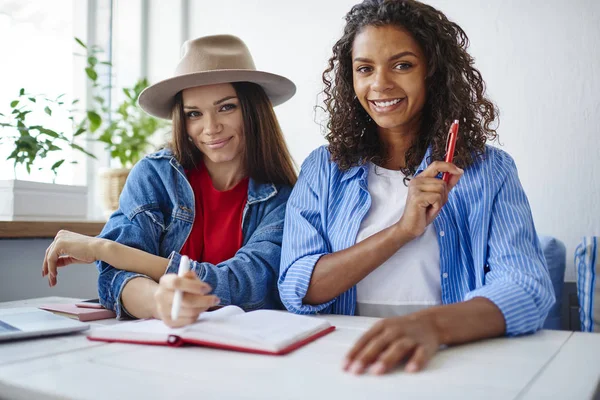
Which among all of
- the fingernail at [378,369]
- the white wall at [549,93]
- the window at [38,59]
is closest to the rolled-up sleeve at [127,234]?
the fingernail at [378,369]

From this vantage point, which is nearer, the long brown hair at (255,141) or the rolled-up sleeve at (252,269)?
the rolled-up sleeve at (252,269)

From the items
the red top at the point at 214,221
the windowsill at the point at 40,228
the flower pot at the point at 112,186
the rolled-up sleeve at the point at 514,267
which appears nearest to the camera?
the rolled-up sleeve at the point at 514,267

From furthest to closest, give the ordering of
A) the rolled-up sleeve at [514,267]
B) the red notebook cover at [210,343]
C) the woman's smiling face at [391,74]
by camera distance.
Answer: the woman's smiling face at [391,74]
the rolled-up sleeve at [514,267]
the red notebook cover at [210,343]

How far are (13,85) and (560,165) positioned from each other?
81.1 inches

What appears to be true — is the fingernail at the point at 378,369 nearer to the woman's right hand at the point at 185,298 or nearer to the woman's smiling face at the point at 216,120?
the woman's right hand at the point at 185,298

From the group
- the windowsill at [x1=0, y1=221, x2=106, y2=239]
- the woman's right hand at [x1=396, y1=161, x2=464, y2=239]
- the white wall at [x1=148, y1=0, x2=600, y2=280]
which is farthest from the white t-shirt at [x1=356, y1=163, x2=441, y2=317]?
the windowsill at [x1=0, y1=221, x2=106, y2=239]

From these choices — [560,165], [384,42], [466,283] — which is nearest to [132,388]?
[466,283]

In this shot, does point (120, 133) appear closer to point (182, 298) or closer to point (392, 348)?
point (182, 298)

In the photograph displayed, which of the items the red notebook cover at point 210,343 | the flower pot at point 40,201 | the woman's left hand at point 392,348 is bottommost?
the red notebook cover at point 210,343

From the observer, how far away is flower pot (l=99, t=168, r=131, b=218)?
222 cm

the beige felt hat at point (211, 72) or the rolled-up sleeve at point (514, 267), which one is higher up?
the beige felt hat at point (211, 72)

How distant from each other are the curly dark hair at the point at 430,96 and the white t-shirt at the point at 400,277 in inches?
5.7

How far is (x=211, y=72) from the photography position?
1475 mm

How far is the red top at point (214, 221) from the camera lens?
57.6 inches
